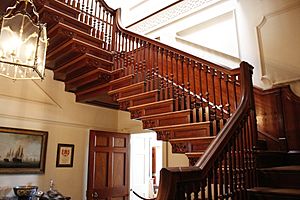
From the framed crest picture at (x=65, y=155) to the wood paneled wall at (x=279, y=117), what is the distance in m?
3.44

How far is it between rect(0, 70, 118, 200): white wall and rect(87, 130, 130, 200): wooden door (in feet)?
0.98

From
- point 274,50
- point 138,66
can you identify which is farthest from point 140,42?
point 274,50

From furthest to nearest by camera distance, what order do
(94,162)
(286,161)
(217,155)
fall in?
(94,162)
(286,161)
(217,155)

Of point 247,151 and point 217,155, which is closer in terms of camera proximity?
point 217,155

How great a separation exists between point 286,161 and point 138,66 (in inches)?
86.6

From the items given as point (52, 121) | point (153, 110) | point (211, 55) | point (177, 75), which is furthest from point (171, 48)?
point (52, 121)

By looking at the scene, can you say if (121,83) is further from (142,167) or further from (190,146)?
(142,167)

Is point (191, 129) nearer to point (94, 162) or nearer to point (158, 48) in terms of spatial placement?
point (158, 48)

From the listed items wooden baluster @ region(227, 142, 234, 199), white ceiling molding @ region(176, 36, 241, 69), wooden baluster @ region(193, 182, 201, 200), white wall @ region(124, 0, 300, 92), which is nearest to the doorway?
white ceiling molding @ region(176, 36, 241, 69)

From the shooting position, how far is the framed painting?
405 cm

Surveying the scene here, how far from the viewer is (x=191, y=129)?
111 inches

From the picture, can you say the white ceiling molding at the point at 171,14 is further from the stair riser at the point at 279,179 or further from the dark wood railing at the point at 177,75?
the stair riser at the point at 279,179

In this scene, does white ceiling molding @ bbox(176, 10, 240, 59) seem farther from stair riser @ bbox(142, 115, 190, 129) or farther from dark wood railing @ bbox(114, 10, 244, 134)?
stair riser @ bbox(142, 115, 190, 129)

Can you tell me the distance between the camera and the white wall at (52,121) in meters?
4.25
